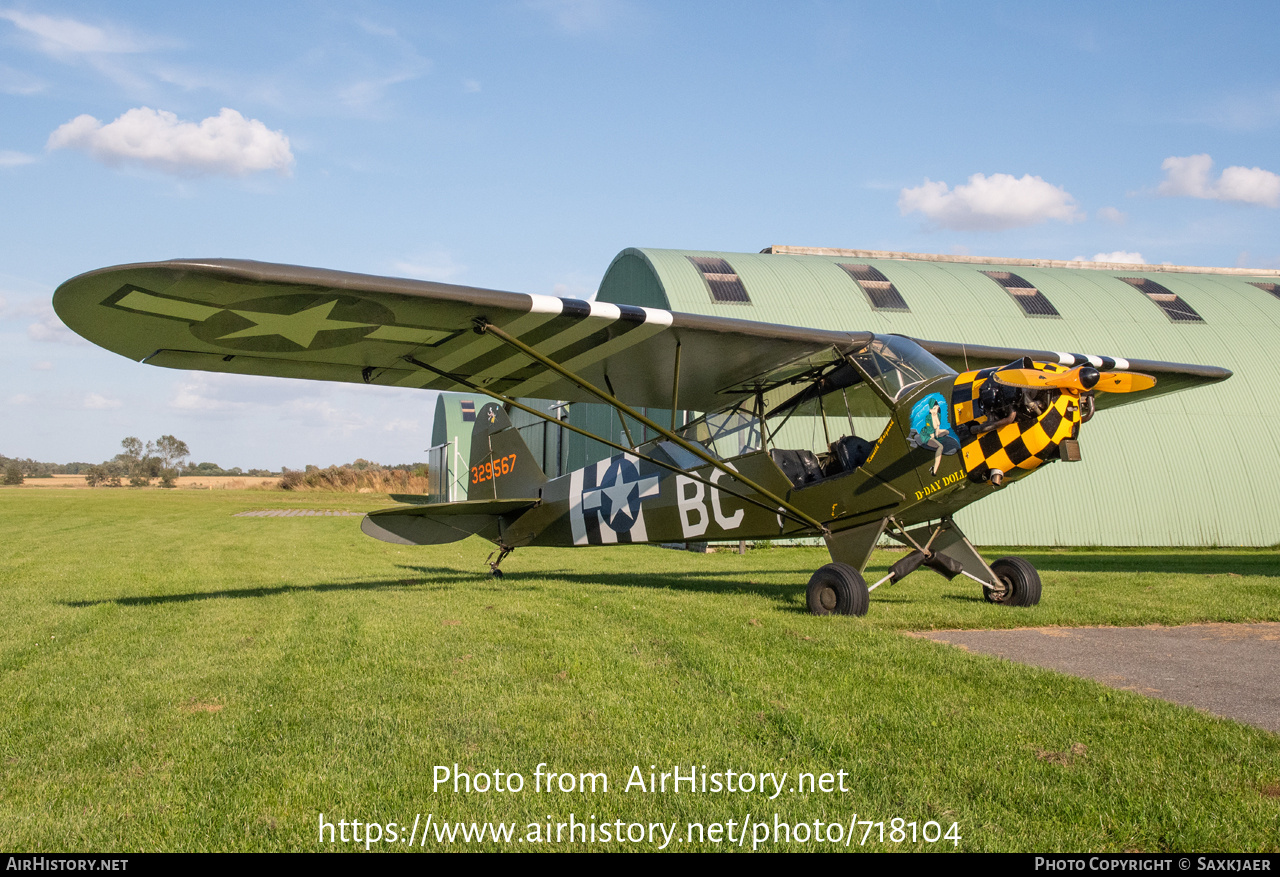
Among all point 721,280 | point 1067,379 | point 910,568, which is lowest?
point 910,568

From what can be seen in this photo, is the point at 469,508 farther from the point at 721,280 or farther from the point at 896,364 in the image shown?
the point at 721,280

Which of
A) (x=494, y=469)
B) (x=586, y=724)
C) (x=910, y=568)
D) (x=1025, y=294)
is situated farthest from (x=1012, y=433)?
(x=1025, y=294)

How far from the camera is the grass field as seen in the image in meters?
2.89

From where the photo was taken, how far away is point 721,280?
65.9 feet

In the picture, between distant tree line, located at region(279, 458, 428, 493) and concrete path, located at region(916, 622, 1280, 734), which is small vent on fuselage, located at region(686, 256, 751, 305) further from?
distant tree line, located at region(279, 458, 428, 493)

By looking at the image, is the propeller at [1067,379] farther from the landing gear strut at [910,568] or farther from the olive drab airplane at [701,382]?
the landing gear strut at [910,568]

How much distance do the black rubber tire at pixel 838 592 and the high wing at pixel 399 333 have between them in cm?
219

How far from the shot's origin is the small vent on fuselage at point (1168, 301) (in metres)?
21.7

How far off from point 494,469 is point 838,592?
20.7 ft

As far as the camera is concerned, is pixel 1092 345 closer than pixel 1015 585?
No

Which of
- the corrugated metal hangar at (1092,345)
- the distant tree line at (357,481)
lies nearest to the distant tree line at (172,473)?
the distant tree line at (357,481)

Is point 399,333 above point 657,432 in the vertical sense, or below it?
above
